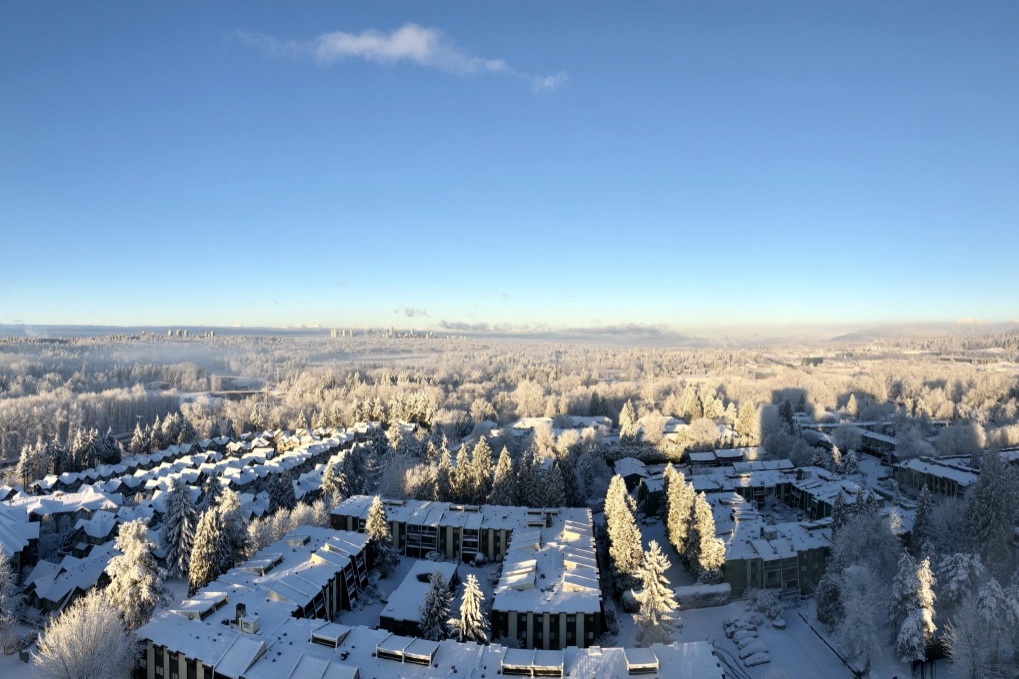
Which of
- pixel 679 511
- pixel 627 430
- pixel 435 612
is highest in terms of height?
pixel 679 511

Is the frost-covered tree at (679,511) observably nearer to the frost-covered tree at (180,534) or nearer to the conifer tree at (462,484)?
the conifer tree at (462,484)

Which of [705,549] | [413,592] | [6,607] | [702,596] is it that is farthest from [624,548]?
[6,607]

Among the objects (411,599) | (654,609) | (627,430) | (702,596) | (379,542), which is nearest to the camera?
(654,609)

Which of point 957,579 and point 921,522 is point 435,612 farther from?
point 921,522

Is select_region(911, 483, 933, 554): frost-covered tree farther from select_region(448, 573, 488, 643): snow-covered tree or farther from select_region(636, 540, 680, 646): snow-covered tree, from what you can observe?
select_region(448, 573, 488, 643): snow-covered tree

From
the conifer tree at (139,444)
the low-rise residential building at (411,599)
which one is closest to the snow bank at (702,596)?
the low-rise residential building at (411,599)

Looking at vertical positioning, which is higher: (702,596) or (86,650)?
(86,650)

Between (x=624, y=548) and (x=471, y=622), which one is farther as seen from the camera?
(x=624, y=548)

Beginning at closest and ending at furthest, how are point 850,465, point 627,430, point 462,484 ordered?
point 462,484 < point 850,465 < point 627,430
